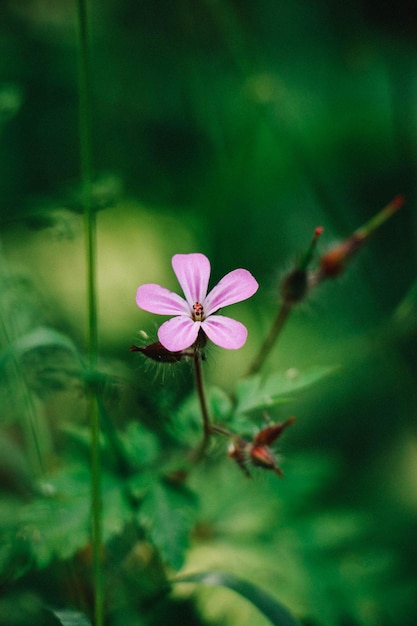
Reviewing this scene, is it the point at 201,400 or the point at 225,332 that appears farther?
the point at 201,400

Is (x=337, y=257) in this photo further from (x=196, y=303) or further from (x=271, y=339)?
(x=196, y=303)

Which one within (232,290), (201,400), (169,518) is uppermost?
(232,290)

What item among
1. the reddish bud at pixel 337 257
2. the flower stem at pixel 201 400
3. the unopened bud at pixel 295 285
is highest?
the reddish bud at pixel 337 257

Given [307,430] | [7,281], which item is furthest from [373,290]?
[7,281]

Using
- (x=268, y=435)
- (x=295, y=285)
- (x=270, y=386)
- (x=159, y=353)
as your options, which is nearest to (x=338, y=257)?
(x=295, y=285)

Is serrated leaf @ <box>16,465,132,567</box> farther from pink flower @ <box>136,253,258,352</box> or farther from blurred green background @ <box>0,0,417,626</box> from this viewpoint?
pink flower @ <box>136,253,258,352</box>

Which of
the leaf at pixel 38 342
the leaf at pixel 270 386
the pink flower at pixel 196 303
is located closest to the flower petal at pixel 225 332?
the pink flower at pixel 196 303

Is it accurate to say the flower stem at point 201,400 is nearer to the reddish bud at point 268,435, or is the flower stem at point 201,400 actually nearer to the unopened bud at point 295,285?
the reddish bud at point 268,435

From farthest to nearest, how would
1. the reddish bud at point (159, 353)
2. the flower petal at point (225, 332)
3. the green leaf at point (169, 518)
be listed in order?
the green leaf at point (169, 518)
the reddish bud at point (159, 353)
the flower petal at point (225, 332)
